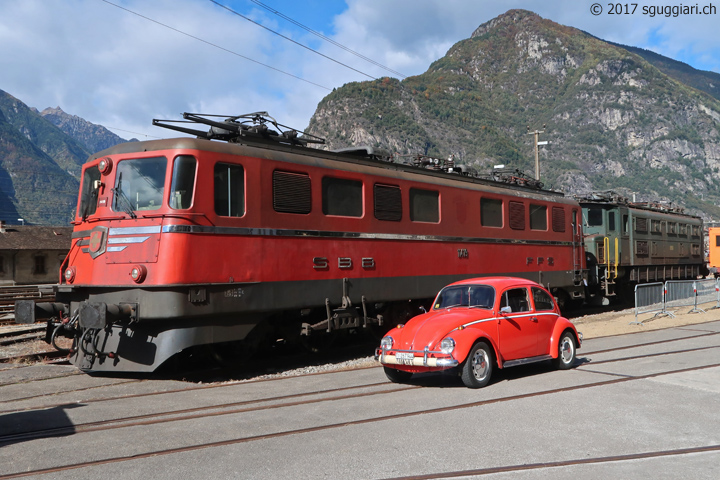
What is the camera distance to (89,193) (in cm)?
1039

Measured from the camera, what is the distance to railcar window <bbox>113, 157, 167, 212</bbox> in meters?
9.39

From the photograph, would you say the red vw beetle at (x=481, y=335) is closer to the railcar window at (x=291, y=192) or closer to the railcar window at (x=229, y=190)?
the railcar window at (x=291, y=192)

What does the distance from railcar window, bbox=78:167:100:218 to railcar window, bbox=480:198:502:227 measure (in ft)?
27.6

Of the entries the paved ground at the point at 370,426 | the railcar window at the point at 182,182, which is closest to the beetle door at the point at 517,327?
the paved ground at the point at 370,426

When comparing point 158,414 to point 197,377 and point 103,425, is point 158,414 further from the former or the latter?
point 197,377

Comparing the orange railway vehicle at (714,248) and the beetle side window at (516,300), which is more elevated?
the orange railway vehicle at (714,248)

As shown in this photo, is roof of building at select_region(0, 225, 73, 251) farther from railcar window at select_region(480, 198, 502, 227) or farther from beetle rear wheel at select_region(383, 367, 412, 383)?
beetle rear wheel at select_region(383, 367, 412, 383)

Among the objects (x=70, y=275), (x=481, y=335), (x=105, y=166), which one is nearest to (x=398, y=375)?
(x=481, y=335)

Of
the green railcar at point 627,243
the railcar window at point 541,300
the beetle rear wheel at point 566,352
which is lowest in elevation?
the beetle rear wheel at point 566,352

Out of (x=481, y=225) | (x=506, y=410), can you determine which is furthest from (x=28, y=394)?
(x=481, y=225)

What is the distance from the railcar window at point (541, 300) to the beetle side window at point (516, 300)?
0.22m

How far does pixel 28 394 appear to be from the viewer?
873cm

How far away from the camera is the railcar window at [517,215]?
52.1 feet

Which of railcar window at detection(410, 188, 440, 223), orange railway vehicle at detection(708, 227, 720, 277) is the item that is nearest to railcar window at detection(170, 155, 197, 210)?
railcar window at detection(410, 188, 440, 223)
